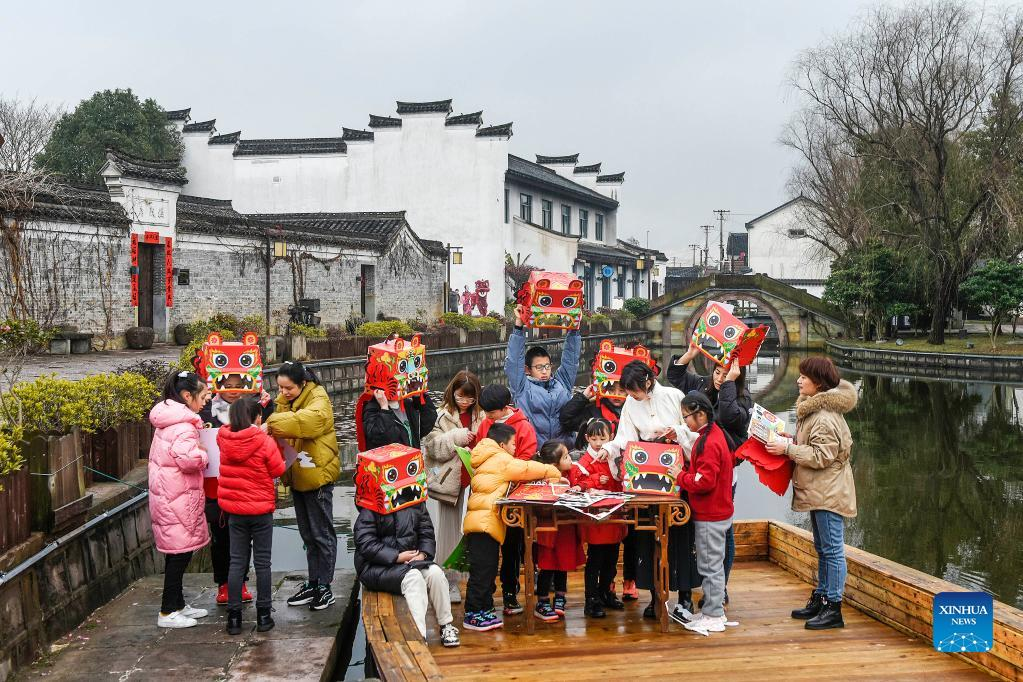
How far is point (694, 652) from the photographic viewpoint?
475cm

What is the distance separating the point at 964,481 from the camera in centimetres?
1245

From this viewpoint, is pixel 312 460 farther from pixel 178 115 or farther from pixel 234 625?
pixel 178 115

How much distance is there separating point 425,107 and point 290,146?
17.1 ft

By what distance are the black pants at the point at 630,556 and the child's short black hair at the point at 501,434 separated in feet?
2.91

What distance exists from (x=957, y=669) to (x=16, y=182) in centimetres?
711

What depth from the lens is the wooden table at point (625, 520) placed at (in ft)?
16.1

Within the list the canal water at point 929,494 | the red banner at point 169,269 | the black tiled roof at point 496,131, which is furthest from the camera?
the black tiled roof at point 496,131

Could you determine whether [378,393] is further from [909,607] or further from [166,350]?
[166,350]

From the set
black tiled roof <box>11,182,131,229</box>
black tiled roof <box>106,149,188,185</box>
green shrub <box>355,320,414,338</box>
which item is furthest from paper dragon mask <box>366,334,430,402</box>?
green shrub <box>355,320,414,338</box>

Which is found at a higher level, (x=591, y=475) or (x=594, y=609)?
(x=591, y=475)

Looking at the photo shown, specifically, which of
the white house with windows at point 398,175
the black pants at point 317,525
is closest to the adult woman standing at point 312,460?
the black pants at point 317,525

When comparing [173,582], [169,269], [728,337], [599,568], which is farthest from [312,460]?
[169,269]

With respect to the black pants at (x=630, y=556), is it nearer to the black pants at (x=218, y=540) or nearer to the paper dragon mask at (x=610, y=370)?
the paper dragon mask at (x=610, y=370)

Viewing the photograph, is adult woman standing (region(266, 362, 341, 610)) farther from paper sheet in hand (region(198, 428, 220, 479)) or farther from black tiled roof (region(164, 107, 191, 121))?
black tiled roof (region(164, 107, 191, 121))
